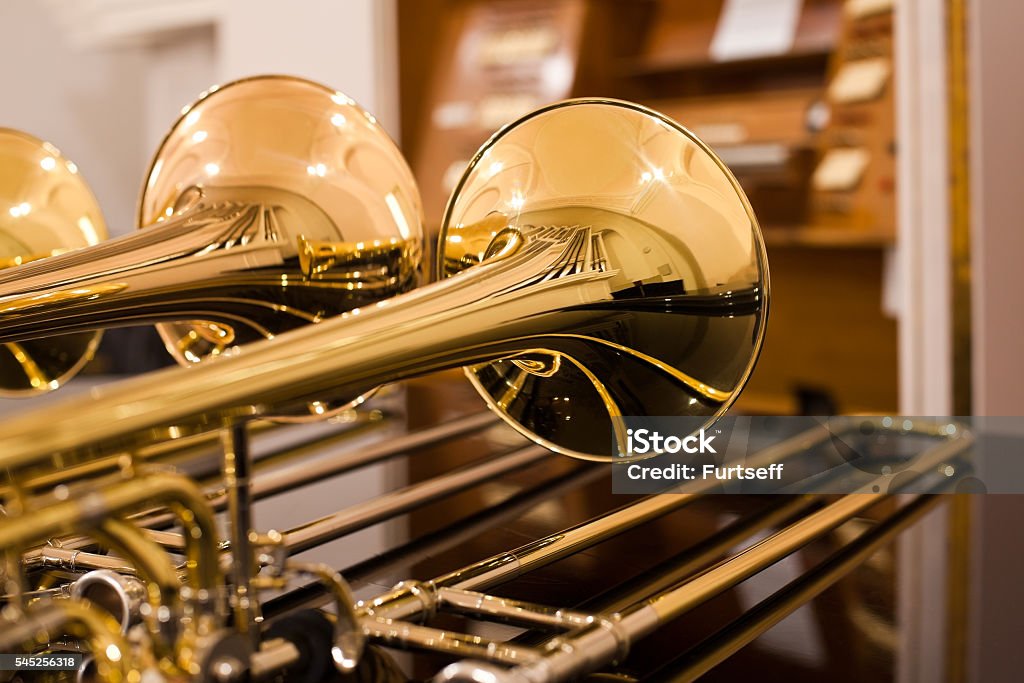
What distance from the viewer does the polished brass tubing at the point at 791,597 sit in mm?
382

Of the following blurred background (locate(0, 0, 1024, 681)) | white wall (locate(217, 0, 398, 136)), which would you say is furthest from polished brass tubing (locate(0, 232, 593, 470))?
white wall (locate(217, 0, 398, 136))

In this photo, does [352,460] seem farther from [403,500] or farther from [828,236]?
[828,236]

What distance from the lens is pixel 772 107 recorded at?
2.68m

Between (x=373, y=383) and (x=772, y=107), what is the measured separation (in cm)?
252

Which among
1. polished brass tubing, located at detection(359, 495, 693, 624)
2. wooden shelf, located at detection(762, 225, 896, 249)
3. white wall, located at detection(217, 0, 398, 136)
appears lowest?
polished brass tubing, located at detection(359, 495, 693, 624)

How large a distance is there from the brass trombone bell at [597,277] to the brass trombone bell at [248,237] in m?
0.08

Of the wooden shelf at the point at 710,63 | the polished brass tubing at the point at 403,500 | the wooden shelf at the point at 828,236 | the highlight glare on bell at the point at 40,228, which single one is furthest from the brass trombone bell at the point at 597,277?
the wooden shelf at the point at 710,63

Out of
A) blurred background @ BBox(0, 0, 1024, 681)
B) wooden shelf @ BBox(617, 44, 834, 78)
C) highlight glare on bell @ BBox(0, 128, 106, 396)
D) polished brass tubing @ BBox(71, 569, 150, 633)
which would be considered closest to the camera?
polished brass tubing @ BBox(71, 569, 150, 633)

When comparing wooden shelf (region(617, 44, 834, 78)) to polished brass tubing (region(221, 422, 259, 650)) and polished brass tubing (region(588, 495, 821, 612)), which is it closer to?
polished brass tubing (region(588, 495, 821, 612))

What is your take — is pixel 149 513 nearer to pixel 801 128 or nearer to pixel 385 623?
pixel 385 623

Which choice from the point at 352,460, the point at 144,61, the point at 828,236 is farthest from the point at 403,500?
the point at 144,61

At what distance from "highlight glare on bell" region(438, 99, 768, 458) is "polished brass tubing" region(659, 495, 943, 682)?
0.08m

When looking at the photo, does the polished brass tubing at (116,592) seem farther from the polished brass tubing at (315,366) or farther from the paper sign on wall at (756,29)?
the paper sign on wall at (756,29)

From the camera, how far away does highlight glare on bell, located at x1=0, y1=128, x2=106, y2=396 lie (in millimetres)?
610
